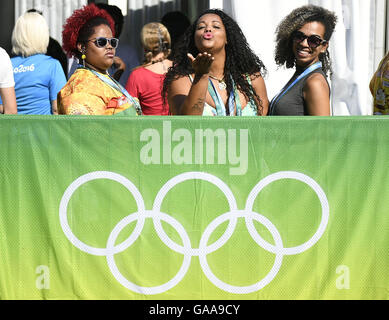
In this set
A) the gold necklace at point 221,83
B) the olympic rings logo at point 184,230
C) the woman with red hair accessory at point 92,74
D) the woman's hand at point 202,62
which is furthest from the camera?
the gold necklace at point 221,83

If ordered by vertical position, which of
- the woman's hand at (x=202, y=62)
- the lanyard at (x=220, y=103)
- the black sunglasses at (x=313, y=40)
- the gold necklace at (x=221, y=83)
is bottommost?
the lanyard at (x=220, y=103)

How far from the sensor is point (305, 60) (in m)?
5.42

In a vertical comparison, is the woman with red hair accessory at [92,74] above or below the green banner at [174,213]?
above

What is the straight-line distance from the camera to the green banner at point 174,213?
439 cm

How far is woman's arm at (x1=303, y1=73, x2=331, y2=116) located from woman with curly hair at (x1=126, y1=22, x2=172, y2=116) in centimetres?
176

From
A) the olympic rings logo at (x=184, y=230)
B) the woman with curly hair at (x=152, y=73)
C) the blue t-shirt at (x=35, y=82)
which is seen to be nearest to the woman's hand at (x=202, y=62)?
the olympic rings logo at (x=184, y=230)

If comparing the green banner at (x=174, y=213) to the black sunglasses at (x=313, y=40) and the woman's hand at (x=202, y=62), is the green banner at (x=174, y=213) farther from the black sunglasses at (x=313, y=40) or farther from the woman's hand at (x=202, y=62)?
the black sunglasses at (x=313, y=40)

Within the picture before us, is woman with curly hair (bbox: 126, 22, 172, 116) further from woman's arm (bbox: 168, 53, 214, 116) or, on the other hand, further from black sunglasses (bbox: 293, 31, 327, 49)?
black sunglasses (bbox: 293, 31, 327, 49)

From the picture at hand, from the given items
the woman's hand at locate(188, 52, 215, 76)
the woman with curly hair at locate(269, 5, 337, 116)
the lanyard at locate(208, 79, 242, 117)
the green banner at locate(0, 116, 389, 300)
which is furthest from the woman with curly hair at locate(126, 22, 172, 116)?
the green banner at locate(0, 116, 389, 300)

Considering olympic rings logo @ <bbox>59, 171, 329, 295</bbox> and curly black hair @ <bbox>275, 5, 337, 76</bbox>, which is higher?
curly black hair @ <bbox>275, 5, 337, 76</bbox>

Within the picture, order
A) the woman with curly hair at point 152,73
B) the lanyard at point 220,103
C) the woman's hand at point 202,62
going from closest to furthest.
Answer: the woman's hand at point 202,62, the lanyard at point 220,103, the woman with curly hair at point 152,73

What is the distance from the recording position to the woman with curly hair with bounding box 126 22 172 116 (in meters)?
6.75

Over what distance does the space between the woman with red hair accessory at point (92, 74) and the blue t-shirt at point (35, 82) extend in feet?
4.20

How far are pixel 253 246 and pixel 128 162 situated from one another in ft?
3.09
